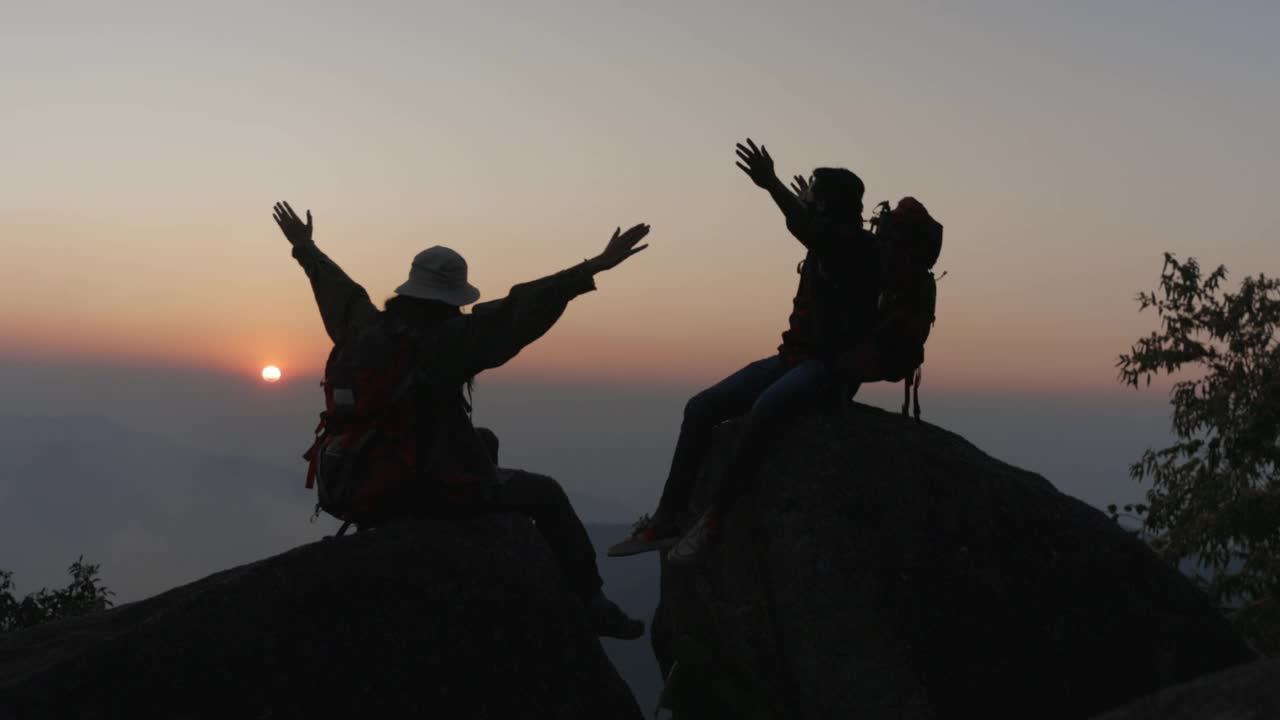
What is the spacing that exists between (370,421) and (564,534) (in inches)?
65.1

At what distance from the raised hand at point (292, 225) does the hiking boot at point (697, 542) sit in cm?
377

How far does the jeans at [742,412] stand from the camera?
25.0 ft

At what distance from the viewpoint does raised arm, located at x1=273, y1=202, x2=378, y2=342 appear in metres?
7.00

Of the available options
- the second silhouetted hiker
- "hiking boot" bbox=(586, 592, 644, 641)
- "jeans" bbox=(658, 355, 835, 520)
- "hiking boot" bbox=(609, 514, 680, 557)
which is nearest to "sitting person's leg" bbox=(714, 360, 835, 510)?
"jeans" bbox=(658, 355, 835, 520)

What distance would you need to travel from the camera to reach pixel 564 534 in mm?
7199

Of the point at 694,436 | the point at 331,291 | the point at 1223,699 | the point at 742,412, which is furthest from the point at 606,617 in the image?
the point at 1223,699

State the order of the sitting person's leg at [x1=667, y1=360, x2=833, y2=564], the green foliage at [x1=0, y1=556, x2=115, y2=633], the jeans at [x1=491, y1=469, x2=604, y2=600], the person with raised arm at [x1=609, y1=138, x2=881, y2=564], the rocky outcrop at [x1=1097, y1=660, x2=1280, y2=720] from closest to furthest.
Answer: the rocky outcrop at [x1=1097, y1=660, x2=1280, y2=720] < the jeans at [x1=491, y1=469, x2=604, y2=600] < the person with raised arm at [x1=609, y1=138, x2=881, y2=564] < the sitting person's leg at [x1=667, y1=360, x2=833, y2=564] < the green foliage at [x1=0, y1=556, x2=115, y2=633]

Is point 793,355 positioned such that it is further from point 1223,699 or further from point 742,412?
point 1223,699

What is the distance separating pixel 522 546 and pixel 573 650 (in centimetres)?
79

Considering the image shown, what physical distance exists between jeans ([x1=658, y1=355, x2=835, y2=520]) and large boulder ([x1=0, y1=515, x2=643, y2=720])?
1.77 meters

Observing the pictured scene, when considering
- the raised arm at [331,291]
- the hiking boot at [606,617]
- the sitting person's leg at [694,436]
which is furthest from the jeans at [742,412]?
the raised arm at [331,291]

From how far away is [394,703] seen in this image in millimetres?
5625

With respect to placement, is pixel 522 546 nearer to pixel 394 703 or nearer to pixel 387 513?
pixel 387 513

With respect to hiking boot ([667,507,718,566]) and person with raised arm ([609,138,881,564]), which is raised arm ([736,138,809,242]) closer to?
person with raised arm ([609,138,881,564])
